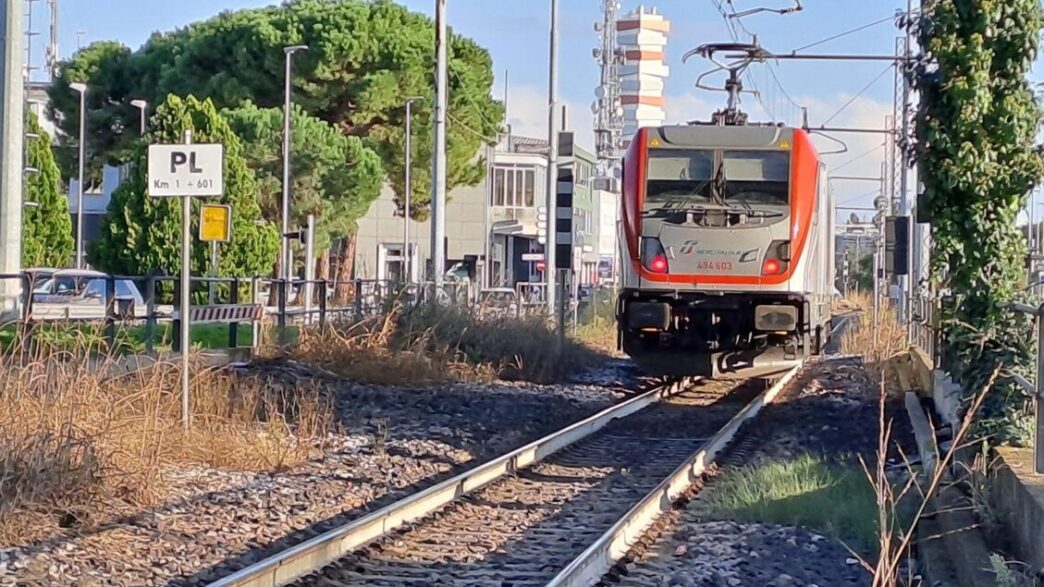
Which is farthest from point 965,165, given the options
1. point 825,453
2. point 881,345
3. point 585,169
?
point 585,169

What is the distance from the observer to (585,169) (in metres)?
72.7

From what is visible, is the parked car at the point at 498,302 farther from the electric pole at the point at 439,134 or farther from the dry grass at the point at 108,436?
the dry grass at the point at 108,436

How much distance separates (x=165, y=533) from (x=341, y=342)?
10.6 metres

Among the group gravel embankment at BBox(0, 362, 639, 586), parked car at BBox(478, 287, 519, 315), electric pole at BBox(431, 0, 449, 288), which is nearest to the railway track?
gravel embankment at BBox(0, 362, 639, 586)

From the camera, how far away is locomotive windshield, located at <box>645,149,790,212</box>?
60.0 feet

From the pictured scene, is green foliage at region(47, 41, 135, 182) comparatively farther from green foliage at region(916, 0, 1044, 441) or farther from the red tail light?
green foliage at region(916, 0, 1044, 441)

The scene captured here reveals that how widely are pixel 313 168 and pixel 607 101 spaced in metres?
55.3

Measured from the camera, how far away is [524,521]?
9891 millimetres

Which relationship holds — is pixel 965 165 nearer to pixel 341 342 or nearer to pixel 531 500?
pixel 531 500

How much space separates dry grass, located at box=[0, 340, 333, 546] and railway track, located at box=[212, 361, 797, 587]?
154 centimetres

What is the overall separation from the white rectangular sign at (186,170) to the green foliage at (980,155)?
545 cm

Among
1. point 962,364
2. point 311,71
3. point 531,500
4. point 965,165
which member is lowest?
point 531,500

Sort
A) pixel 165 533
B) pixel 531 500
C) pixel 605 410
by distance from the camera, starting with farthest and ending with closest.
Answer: pixel 605 410 < pixel 531 500 < pixel 165 533

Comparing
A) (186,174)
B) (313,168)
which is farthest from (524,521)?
(313,168)
